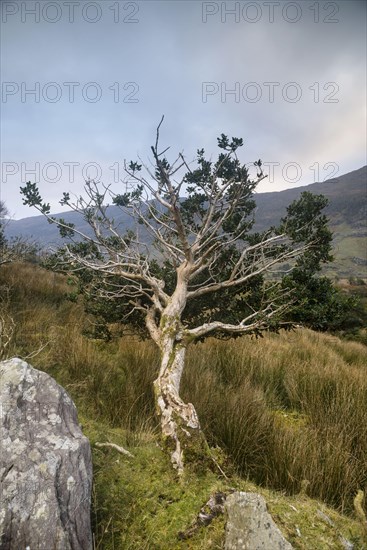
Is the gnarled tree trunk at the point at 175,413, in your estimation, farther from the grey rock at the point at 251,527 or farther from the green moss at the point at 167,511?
the grey rock at the point at 251,527

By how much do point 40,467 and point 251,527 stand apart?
1.18m

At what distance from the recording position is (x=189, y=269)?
4176 mm

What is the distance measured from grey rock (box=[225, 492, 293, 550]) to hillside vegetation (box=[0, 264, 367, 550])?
0.33ft

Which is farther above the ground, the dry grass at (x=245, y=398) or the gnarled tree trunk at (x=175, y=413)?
the gnarled tree trunk at (x=175, y=413)

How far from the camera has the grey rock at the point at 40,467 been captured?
1426mm

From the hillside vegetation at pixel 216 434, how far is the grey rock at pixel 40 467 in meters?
0.25

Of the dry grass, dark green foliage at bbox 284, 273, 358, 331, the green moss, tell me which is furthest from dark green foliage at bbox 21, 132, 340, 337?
the green moss

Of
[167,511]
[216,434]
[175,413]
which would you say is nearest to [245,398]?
[216,434]

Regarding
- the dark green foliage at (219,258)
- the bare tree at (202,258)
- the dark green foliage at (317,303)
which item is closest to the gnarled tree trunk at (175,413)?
the bare tree at (202,258)

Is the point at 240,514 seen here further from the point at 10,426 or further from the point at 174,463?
the point at 10,426

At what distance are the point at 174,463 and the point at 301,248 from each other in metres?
3.84

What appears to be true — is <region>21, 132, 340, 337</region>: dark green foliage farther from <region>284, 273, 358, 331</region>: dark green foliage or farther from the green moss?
the green moss

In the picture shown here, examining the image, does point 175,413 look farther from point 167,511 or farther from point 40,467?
point 40,467

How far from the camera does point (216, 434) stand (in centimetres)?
335
